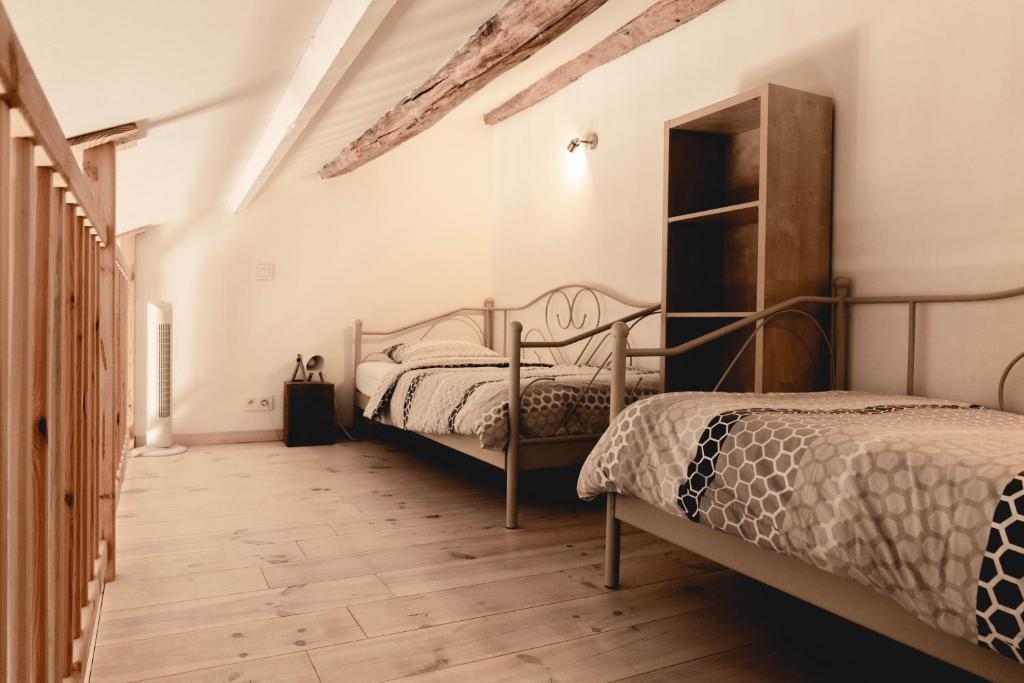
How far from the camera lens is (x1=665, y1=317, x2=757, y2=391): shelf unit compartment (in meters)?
2.90

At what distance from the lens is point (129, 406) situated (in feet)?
13.6

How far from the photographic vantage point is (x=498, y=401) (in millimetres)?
2703

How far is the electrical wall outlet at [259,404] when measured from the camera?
454 cm

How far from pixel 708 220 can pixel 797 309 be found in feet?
1.86

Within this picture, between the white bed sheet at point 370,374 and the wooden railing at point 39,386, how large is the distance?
2.68m

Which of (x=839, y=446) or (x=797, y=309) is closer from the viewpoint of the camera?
(x=839, y=446)

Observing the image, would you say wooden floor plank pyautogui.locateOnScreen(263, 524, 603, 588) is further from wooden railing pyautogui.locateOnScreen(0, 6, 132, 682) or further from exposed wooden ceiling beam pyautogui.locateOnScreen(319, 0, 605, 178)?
exposed wooden ceiling beam pyautogui.locateOnScreen(319, 0, 605, 178)

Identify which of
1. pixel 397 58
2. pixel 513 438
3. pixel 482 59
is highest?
pixel 482 59

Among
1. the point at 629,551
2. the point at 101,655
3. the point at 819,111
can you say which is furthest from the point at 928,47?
the point at 101,655

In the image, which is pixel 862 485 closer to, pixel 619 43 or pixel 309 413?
pixel 619 43

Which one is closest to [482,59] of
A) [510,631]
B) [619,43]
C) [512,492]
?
[619,43]

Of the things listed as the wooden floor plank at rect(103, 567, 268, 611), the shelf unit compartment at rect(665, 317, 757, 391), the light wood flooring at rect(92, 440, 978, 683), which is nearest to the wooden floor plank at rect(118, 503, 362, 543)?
the light wood flooring at rect(92, 440, 978, 683)

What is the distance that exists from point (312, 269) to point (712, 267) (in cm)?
273

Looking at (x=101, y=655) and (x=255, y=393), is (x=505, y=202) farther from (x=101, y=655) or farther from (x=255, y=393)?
(x=101, y=655)
